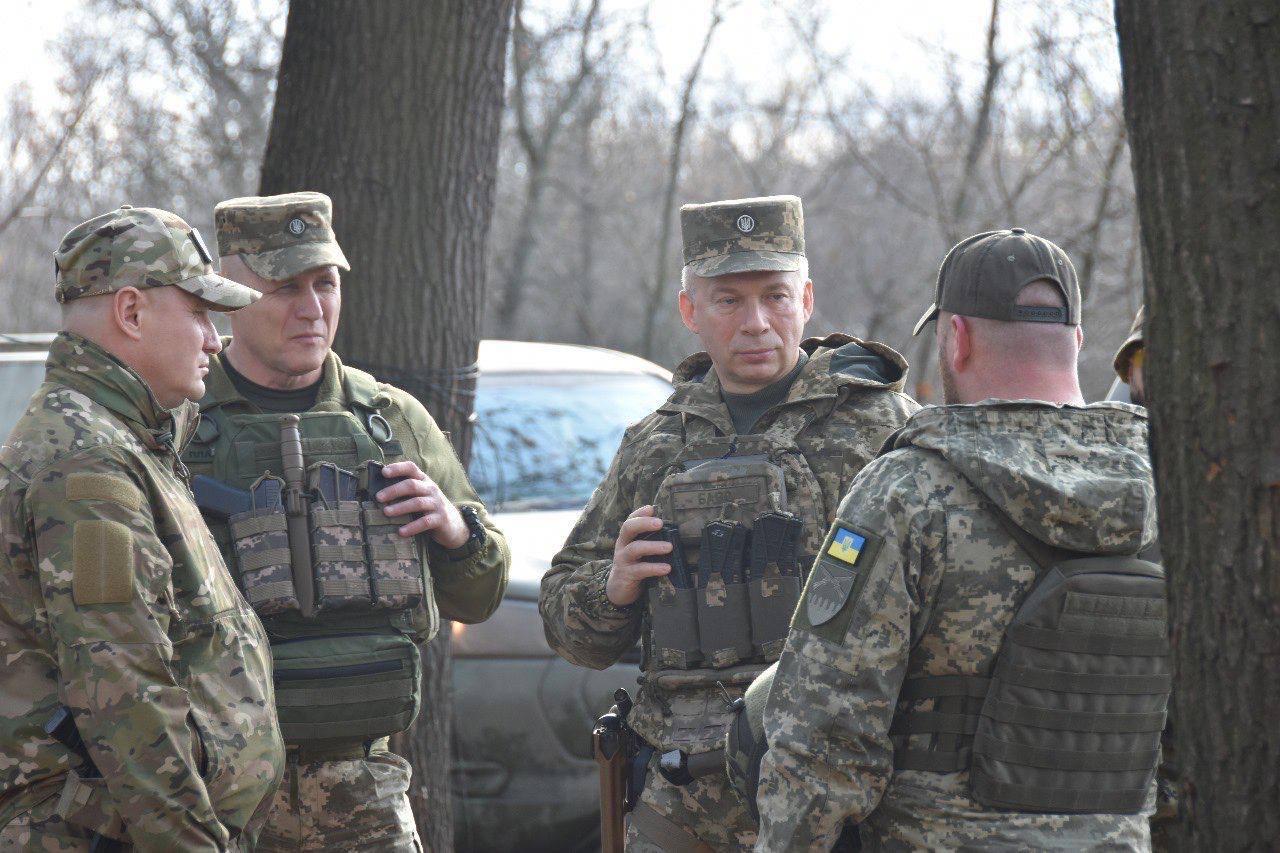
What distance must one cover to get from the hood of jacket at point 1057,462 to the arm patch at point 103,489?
137cm

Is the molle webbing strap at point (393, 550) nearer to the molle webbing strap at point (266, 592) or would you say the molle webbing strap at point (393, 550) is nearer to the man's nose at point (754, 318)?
the molle webbing strap at point (266, 592)

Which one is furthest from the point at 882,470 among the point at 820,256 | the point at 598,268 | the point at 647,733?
the point at 598,268

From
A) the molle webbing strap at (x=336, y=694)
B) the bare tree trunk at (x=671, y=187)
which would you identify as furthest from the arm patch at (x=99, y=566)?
the bare tree trunk at (x=671, y=187)

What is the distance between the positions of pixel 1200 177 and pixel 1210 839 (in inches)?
32.1

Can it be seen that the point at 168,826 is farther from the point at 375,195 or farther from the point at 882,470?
the point at 375,195

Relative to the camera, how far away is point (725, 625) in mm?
3133

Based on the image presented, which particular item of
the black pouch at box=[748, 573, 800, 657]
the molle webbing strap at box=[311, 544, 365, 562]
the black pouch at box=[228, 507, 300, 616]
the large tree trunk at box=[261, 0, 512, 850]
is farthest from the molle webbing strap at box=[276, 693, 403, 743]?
→ the large tree trunk at box=[261, 0, 512, 850]

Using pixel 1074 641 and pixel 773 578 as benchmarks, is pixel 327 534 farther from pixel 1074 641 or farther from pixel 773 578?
pixel 1074 641

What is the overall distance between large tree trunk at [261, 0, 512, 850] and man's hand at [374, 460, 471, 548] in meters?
0.94

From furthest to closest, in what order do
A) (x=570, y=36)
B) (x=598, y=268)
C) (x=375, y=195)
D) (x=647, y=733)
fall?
(x=598, y=268) → (x=570, y=36) → (x=375, y=195) → (x=647, y=733)

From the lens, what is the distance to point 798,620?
7.94 feet

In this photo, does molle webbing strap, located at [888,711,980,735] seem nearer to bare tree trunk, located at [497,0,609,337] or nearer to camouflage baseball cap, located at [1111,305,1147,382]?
camouflage baseball cap, located at [1111,305,1147,382]

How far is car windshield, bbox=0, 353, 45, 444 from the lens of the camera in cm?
582

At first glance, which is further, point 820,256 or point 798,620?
point 820,256
